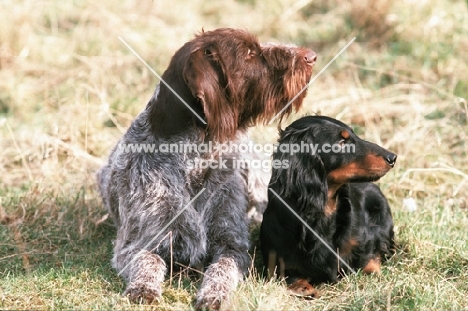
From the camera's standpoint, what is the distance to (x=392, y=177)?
19.2 ft

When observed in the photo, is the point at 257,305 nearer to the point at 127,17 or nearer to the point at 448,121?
the point at 448,121

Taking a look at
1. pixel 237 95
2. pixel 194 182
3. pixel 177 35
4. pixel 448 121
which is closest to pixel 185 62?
pixel 237 95

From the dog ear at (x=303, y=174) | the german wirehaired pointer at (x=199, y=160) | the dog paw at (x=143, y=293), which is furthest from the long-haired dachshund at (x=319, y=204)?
the dog paw at (x=143, y=293)

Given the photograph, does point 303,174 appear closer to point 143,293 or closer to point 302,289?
point 302,289

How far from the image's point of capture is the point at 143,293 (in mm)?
4059

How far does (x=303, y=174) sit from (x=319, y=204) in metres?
0.20

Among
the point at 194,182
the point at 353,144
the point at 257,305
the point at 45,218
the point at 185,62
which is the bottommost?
the point at 45,218

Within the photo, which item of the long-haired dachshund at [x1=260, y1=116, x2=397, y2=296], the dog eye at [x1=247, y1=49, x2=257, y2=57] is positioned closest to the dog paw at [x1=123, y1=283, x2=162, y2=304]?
the long-haired dachshund at [x1=260, y1=116, x2=397, y2=296]

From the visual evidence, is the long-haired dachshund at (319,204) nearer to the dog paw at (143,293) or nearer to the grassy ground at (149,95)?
the grassy ground at (149,95)

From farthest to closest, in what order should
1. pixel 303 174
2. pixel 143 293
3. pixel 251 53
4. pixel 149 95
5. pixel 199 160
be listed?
pixel 149 95 → pixel 199 160 → pixel 251 53 → pixel 303 174 → pixel 143 293

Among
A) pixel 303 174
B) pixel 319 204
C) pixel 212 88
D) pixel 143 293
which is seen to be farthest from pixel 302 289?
pixel 212 88

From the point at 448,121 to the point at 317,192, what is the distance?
2883 mm

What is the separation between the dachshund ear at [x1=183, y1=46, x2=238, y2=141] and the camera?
13.7 ft

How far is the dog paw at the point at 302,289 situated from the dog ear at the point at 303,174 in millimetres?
452
